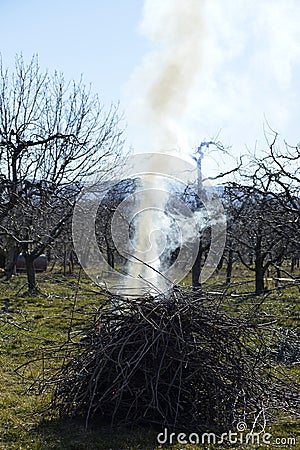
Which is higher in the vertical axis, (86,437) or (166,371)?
(166,371)

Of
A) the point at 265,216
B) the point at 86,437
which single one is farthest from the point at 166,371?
the point at 265,216

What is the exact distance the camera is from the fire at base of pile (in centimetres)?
418

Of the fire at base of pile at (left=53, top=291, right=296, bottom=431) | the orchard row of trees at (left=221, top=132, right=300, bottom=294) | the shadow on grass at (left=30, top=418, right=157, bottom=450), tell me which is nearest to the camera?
the shadow on grass at (left=30, top=418, right=157, bottom=450)

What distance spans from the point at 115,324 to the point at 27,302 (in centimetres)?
918

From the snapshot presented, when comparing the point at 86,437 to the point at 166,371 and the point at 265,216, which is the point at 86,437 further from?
the point at 265,216

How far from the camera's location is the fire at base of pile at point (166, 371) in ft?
13.7

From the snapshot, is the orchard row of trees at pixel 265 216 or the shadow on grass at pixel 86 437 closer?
the shadow on grass at pixel 86 437

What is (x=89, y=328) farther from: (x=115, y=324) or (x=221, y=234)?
(x=221, y=234)

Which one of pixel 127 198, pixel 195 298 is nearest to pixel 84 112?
pixel 127 198

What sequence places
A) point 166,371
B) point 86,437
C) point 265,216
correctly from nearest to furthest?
point 86,437, point 166,371, point 265,216

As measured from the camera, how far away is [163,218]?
12883 mm

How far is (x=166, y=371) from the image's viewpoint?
14.2ft

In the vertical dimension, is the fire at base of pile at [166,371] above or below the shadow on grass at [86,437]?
above

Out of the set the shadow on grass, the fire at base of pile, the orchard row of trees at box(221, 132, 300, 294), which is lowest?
the shadow on grass
